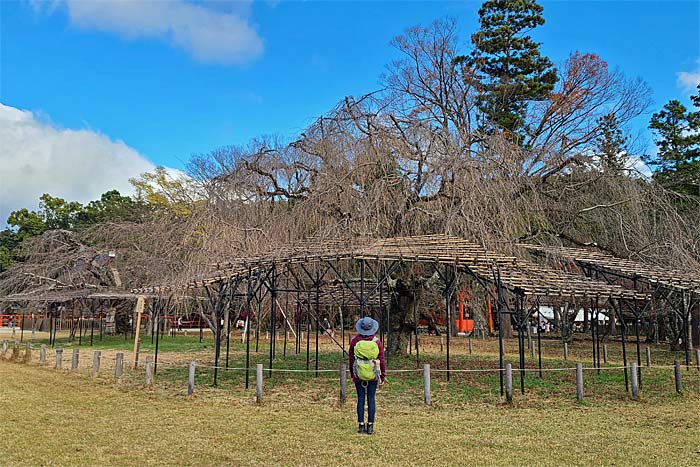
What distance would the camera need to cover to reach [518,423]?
26.3 feet

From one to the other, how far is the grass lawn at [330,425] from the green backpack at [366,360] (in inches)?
28.1

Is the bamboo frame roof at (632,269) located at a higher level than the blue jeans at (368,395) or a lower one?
higher

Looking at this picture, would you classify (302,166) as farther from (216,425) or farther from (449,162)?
(216,425)

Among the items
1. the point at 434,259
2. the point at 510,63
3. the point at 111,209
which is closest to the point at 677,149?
the point at 510,63

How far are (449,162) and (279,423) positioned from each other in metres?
7.45

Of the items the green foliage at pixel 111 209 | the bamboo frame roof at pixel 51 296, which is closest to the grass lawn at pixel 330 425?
the bamboo frame roof at pixel 51 296

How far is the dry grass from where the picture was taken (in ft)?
20.1

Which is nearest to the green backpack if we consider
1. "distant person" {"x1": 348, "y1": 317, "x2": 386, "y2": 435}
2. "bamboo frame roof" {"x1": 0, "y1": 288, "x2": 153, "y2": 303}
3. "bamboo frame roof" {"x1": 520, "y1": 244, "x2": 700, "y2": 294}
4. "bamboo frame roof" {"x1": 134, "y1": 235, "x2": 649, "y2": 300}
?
"distant person" {"x1": 348, "y1": 317, "x2": 386, "y2": 435}

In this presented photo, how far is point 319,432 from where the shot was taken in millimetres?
7355

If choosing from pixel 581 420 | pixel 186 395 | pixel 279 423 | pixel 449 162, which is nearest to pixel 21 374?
pixel 186 395

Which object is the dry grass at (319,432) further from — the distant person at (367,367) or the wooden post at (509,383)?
the distant person at (367,367)

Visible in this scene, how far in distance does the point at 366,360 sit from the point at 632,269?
910 centimetres

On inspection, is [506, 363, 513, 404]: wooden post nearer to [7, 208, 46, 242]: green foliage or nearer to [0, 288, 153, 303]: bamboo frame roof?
[0, 288, 153, 303]: bamboo frame roof

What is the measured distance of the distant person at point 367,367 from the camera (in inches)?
278
